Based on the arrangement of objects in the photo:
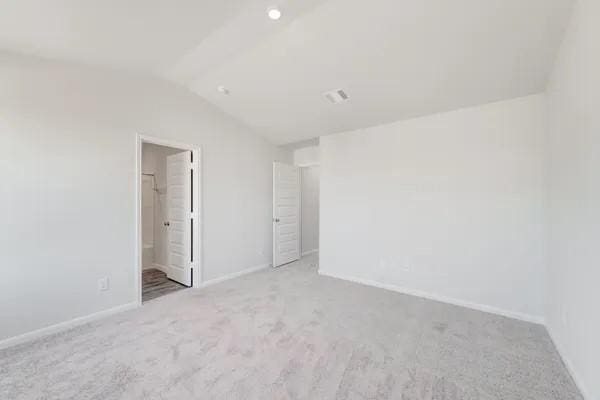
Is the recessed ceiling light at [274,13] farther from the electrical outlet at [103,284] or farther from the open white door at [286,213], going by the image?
the electrical outlet at [103,284]

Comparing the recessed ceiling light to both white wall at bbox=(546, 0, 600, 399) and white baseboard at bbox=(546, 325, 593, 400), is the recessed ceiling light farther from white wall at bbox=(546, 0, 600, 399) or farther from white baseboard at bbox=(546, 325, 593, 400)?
white baseboard at bbox=(546, 325, 593, 400)

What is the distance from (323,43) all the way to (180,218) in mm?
3206

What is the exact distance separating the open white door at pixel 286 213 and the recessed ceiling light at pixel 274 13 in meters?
2.96

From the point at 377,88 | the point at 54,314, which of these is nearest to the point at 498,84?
the point at 377,88

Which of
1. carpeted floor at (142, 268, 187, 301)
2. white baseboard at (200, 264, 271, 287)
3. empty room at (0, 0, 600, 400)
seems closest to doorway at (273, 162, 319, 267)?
white baseboard at (200, 264, 271, 287)

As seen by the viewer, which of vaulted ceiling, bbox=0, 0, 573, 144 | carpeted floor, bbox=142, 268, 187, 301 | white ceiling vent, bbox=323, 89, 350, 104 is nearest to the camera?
vaulted ceiling, bbox=0, 0, 573, 144

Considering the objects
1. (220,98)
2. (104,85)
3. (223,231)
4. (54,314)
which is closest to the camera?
(54,314)

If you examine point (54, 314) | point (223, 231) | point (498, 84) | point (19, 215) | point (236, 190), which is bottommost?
point (54, 314)

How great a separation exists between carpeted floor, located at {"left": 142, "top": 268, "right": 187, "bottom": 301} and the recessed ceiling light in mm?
3580

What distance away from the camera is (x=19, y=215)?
7.93 ft

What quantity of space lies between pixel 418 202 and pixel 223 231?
2973 millimetres

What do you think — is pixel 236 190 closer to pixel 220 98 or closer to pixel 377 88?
pixel 220 98

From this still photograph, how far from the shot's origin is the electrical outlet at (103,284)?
293 cm

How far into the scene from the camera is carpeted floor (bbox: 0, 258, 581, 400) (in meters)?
1.82
